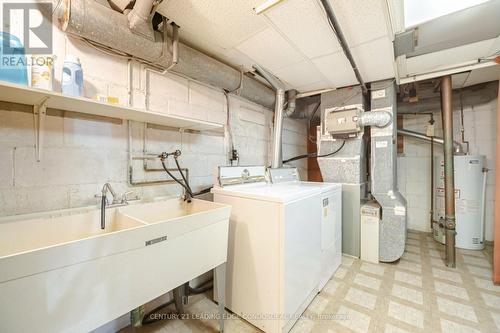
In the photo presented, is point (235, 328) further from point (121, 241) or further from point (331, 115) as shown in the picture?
point (331, 115)

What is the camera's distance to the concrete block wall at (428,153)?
2.90 metres

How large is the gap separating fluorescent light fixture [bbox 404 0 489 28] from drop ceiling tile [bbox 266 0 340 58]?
0.49m

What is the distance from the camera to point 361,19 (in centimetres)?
146

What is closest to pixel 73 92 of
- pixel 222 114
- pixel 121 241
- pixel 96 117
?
pixel 96 117

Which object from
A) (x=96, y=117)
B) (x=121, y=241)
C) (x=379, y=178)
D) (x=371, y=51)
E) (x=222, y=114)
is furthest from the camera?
(x=379, y=178)

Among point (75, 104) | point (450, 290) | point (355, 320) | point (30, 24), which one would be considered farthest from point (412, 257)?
point (30, 24)

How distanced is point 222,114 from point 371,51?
1536 millimetres

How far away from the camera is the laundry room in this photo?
3.36 ft

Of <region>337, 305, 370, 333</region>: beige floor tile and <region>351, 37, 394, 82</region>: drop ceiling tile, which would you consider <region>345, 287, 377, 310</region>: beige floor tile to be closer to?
<region>337, 305, 370, 333</region>: beige floor tile

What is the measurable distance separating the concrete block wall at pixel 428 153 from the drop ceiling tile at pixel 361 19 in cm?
225

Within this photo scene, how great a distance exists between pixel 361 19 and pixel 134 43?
62.3 inches

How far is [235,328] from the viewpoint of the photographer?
153 centimetres

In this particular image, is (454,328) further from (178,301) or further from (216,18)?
(216,18)

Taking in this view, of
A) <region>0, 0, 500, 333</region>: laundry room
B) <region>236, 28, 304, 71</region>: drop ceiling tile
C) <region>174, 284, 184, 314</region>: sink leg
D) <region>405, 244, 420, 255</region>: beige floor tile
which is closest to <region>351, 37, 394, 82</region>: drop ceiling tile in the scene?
<region>0, 0, 500, 333</region>: laundry room
